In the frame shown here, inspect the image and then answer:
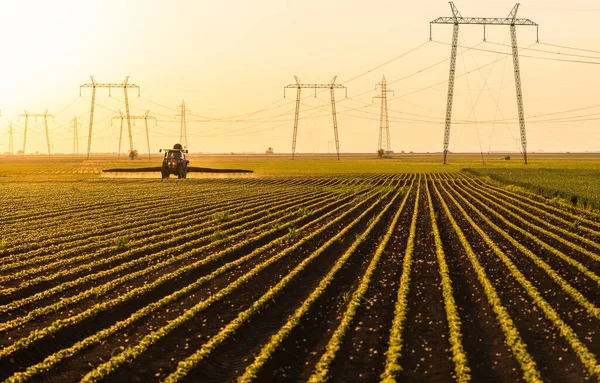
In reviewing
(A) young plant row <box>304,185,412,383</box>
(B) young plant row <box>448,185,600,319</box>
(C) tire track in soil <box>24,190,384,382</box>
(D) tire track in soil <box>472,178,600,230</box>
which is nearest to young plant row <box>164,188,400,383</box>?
(C) tire track in soil <box>24,190,384,382</box>

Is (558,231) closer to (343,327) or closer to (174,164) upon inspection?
(343,327)

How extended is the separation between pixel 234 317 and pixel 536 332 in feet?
14.9

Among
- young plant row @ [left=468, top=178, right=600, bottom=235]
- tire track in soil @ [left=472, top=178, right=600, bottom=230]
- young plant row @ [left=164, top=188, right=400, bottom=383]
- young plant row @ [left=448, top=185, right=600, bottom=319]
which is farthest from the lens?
tire track in soil @ [left=472, top=178, right=600, bottom=230]

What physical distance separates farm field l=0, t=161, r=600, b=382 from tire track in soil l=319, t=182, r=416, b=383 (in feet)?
0.11

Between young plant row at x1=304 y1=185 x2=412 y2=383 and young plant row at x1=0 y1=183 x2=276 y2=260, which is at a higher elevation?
young plant row at x1=0 y1=183 x2=276 y2=260

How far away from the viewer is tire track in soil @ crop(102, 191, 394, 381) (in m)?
7.88

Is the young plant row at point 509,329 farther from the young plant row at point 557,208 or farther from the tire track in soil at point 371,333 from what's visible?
the young plant row at point 557,208

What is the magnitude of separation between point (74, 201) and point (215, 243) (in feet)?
56.6

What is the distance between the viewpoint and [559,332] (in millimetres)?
9250

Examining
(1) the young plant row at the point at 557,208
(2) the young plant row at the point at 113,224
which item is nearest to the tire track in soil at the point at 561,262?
(1) the young plant row at the point at 557,208

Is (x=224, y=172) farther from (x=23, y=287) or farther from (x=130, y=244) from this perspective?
(x=23, y=287)

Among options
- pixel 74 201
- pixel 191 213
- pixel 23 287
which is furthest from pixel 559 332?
pixel 74 201

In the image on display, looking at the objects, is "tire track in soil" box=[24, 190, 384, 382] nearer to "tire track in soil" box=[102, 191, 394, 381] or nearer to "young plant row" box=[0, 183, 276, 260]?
"tire track in soil" box=[102, 191, 394, 381]

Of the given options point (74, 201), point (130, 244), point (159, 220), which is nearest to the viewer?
point (130, 244)
